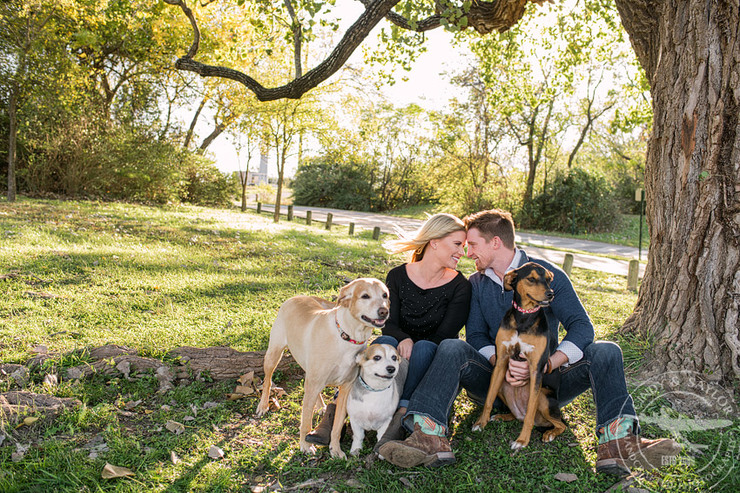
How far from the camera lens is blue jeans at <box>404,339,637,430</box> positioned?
316 cm

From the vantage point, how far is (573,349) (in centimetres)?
345

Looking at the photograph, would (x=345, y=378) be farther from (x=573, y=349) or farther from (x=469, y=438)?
(x=573, y=349)

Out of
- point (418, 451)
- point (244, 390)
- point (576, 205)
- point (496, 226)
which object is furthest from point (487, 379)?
point (576, 205)

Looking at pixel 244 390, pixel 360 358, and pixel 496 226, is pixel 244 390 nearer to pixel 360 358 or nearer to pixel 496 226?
pixel 360 358

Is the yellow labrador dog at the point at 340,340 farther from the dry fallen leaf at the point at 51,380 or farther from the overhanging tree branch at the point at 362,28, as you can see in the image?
the overhanging tree branch at the point at 362,28

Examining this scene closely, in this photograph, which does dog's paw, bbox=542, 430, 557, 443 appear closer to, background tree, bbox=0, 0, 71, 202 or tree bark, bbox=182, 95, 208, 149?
background tree, bbox=0, 0, 71, 202

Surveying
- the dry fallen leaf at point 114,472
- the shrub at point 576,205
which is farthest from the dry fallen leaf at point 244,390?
the shrub at point 576,205

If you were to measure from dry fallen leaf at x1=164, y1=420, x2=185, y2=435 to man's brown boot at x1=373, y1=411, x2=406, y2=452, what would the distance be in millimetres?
1414

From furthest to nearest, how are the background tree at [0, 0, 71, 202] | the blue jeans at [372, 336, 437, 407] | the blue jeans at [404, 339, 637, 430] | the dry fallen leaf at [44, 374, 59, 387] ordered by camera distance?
1. the background tree at [0, 0, 71, 202]
2. the dry fallen leaf at [44, 374, 59, 387]
3. the blue jeans at [372, 336, 437, 407]
4. the blue jeans at [404, 339, 637, 430]

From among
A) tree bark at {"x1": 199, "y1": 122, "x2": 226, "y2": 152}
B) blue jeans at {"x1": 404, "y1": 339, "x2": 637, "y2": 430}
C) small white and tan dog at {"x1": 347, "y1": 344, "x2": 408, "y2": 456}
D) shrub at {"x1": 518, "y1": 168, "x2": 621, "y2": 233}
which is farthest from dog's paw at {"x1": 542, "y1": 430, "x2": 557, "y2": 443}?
tree bark at {"x1": 199, "y1": 122, "x2": 226, "y2": 152}

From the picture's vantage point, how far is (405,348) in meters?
3.76

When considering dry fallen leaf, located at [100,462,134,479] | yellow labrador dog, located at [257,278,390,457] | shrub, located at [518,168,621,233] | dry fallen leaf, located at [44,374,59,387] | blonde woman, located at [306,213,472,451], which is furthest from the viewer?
shrub, located at [518,168,621,233]

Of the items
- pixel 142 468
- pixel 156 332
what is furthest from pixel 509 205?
pixel 142 468

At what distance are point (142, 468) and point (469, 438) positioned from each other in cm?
221
